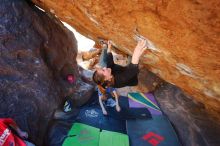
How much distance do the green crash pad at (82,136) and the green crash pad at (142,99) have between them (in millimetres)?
1547

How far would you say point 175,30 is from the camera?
215 centimetres

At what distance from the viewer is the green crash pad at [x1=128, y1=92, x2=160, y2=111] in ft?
16.0

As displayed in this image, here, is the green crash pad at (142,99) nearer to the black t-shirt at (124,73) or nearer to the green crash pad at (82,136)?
the green crash pad at (82,136)

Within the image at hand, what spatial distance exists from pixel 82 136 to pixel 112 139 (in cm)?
54

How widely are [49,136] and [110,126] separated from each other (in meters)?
1.17

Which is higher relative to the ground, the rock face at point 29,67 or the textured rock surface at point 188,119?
the rock face at point 29,67

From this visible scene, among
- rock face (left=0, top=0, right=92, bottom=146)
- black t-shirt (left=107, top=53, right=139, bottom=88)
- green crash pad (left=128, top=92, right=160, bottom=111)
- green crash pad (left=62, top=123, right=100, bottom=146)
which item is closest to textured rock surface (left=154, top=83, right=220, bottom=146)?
green crash pad (left=128, top=92, right=160, bottom=111)

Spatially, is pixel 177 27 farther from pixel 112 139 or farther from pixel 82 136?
pixel 82 136

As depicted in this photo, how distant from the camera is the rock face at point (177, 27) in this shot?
180 cm

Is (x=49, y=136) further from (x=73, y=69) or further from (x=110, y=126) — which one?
(x=73, y=69)

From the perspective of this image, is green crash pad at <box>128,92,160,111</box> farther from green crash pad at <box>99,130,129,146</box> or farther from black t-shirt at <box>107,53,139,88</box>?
black t-shirt at <box>107,53,139,88</box>

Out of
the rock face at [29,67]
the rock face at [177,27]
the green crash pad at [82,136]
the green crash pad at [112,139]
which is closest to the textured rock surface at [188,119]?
the rock face at [177,27]

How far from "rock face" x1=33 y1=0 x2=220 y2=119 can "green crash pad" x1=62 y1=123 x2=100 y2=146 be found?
1835 mm

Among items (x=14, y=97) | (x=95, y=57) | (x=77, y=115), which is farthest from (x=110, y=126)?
(x=95, y=57)
